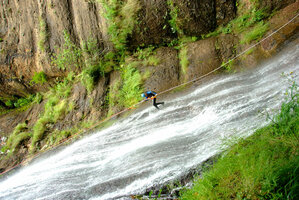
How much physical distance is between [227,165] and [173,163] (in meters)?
1.38

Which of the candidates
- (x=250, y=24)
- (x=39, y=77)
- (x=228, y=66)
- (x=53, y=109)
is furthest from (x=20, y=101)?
(x=250, y=24)

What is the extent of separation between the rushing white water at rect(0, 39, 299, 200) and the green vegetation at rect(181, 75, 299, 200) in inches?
20.3

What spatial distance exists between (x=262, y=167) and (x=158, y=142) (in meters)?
2.66

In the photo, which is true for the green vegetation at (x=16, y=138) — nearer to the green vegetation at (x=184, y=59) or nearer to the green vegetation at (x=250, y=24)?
the green vegetation at (x=184, y=59)

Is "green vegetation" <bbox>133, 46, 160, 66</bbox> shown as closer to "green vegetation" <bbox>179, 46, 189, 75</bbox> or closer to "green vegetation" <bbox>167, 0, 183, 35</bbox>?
"green vegetation" <bbox>179, 46, 189, 75</bbox>

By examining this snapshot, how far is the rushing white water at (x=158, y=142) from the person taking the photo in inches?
183

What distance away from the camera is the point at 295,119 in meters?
3.48

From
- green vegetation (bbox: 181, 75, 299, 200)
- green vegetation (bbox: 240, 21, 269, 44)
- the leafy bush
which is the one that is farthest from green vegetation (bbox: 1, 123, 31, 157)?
green vegetation (bbox: 240, 21, 269, 44)

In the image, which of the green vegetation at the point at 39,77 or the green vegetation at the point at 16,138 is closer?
the green vegetation at the point at 16,138

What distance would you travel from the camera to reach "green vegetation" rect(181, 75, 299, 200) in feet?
9.23

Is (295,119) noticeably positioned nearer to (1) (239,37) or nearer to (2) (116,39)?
(1) (239,37)

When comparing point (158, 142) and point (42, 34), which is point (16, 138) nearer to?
point (42, 34)

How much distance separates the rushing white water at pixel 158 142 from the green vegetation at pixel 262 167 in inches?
20.3

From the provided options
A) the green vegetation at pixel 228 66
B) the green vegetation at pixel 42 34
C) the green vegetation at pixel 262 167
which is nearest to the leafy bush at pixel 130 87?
the green vegetation at pixel 228 66
